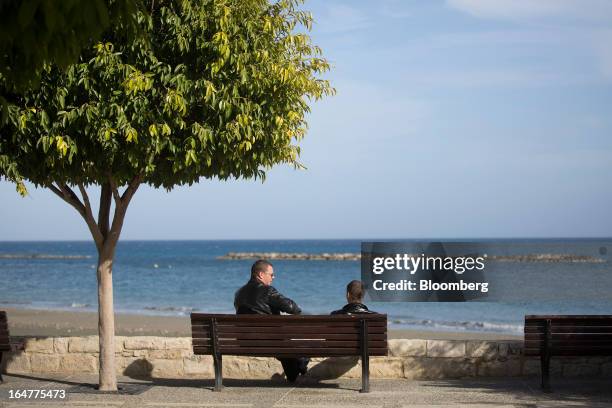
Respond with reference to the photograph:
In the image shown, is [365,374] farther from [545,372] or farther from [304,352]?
[545,372]

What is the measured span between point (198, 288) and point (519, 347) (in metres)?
49.5

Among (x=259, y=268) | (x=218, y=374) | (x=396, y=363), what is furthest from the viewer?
(x=396, y=363)

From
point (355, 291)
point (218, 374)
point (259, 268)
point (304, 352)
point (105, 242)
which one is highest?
point (105, 242)

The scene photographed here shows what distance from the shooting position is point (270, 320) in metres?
10.1

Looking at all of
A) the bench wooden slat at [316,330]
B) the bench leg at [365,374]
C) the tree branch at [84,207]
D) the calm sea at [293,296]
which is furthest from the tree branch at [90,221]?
the calm sea at [293,296]

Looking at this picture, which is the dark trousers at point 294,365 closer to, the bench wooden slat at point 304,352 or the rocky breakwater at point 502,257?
the bench wooden slat at point 304,352

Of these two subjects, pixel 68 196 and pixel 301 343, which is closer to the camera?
pixel 301 343

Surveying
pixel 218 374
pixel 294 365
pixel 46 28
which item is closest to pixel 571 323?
pixel 294 365

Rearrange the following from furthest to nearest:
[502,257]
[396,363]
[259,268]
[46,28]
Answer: [502,257] → [396,363] → [259,268] → [46,28]

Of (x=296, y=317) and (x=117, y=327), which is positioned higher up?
(x=296, y=317)

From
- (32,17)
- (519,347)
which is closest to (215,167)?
(519,347)

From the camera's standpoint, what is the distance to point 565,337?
10219 millimetres

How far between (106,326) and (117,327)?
1680 centimetres

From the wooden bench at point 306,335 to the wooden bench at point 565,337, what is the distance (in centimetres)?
162
